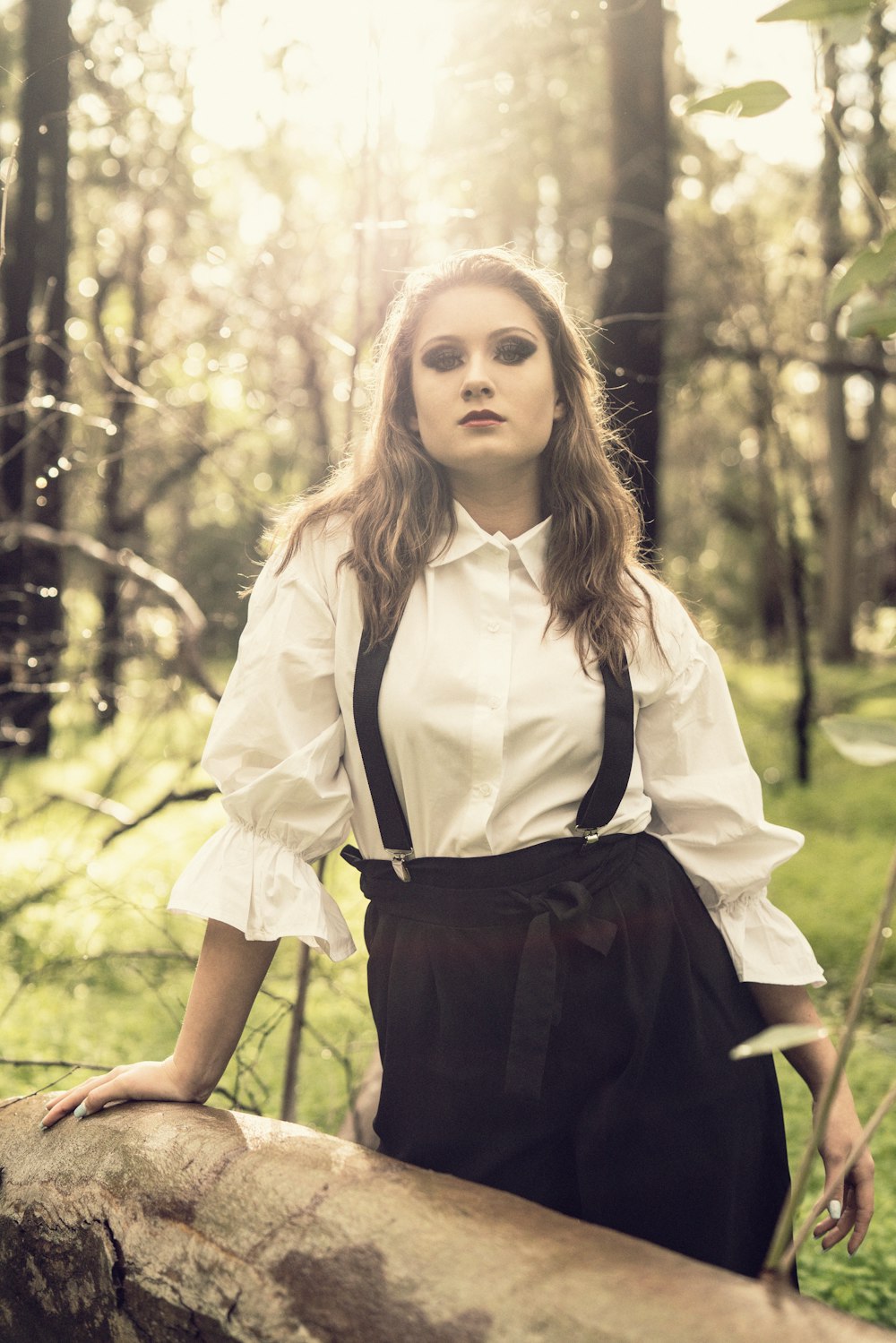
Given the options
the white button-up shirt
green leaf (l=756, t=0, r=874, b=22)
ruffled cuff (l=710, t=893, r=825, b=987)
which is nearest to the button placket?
the white button-up shirt

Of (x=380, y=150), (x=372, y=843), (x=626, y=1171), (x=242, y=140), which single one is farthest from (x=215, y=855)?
(x=242, y=140)

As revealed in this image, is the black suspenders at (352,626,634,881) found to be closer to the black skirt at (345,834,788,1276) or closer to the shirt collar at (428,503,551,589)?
the black skirt at (345,834,788,1276)

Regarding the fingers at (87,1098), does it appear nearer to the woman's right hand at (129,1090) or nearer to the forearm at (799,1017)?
the woman's right hand at (129,1090)

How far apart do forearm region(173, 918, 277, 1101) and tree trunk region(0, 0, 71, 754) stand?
135 centimetres

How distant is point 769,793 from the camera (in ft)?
31.7

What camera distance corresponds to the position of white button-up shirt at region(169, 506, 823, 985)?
1831mm

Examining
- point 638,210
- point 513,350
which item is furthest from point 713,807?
point 638,210

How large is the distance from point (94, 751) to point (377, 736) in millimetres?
9964

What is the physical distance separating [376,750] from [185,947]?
3.90 metres

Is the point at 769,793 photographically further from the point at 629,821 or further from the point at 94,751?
the point at 629,821

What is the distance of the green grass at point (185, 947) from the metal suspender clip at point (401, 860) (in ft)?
2.38

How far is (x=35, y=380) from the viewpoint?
4430 millimetres

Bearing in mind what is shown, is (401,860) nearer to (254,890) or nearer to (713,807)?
(254,890)

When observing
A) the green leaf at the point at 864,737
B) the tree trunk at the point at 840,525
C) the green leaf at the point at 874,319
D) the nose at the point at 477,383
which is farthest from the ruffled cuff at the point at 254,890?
the tree trunk at the point at 840,525
